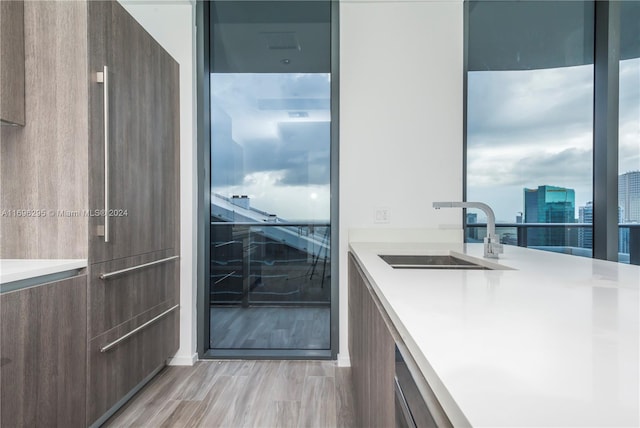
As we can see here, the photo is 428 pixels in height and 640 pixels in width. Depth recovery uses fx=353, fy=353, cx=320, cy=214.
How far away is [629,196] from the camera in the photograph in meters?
1.80

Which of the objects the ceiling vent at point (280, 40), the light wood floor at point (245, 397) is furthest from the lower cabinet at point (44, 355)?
the ceiling vent at point (280, 40)

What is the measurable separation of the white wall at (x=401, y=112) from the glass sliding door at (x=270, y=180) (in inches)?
8.3

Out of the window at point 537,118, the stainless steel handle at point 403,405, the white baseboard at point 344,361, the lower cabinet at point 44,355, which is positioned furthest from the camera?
the white baseboard at point 344,361

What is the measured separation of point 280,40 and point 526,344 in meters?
2.62

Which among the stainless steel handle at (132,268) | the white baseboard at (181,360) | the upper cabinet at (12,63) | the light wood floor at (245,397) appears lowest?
the light wood floor at (245,397)

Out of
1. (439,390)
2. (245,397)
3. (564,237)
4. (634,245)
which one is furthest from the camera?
(564,237)

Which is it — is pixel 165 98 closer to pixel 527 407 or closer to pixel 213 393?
pixel 213 393

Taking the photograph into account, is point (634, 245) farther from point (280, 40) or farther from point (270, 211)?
point (280, 40)

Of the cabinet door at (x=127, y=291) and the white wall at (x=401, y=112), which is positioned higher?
the white wall at (x=401, y=112)

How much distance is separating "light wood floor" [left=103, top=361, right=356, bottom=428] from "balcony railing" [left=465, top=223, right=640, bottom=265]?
55.4 inches

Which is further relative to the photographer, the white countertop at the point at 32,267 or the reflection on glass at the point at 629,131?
the reflection on glass at the point at 629,131

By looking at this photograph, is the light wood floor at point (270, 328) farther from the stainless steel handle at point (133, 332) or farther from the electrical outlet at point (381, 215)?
the electrical outlet at point (381, 215)

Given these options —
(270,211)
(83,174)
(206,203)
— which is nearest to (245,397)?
(270,211)

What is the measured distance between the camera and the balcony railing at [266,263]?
2615mm
